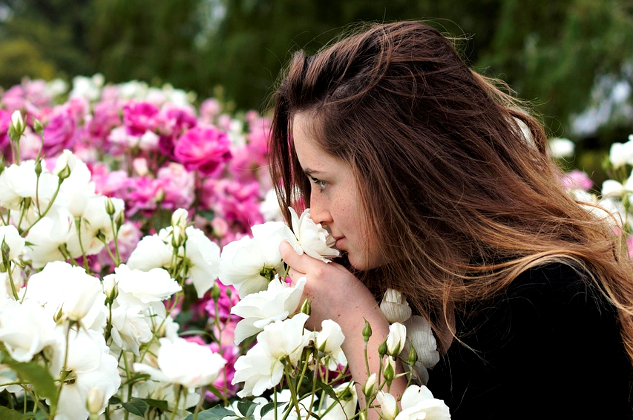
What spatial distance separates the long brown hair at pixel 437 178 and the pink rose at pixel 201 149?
1.88 ft

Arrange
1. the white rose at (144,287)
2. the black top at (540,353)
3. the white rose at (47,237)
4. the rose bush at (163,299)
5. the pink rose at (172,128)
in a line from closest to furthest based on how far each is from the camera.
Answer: the rose bush at (163,299)
the white rose at (144,287)
the black top at (540,353)
the white rose at (47,237)
the pink rose at (172,128)

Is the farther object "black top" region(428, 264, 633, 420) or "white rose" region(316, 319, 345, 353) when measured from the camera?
"black top" region(428, 264, 633, 420)

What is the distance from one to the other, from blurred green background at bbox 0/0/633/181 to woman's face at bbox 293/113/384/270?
245 centimetres

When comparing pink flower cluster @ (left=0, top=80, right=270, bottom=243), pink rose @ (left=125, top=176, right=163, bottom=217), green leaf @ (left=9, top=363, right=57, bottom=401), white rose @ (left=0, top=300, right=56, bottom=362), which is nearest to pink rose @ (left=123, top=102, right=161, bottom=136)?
pink flower cluster @ (left=0, top=80, right=270, bottom=243)

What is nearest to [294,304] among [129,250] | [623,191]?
[129,250]

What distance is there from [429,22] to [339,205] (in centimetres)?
509

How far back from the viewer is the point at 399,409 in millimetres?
1058

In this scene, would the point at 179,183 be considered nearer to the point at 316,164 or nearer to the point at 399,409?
the point at 316,164

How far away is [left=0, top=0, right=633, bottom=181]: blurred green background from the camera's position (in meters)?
5.30

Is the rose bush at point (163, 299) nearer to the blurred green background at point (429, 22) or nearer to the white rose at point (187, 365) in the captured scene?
the white rose at point (187, 365)

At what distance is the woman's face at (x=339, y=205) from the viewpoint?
4.50ft

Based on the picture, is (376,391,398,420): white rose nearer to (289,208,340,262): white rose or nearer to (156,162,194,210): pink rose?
(289,208,340,262): white rose

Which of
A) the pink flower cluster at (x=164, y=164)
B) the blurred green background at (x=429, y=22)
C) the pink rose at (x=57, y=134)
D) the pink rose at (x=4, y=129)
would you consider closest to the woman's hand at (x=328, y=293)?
the pink flower cluster at (x=164, y=164)

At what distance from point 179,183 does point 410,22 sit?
755 mm
